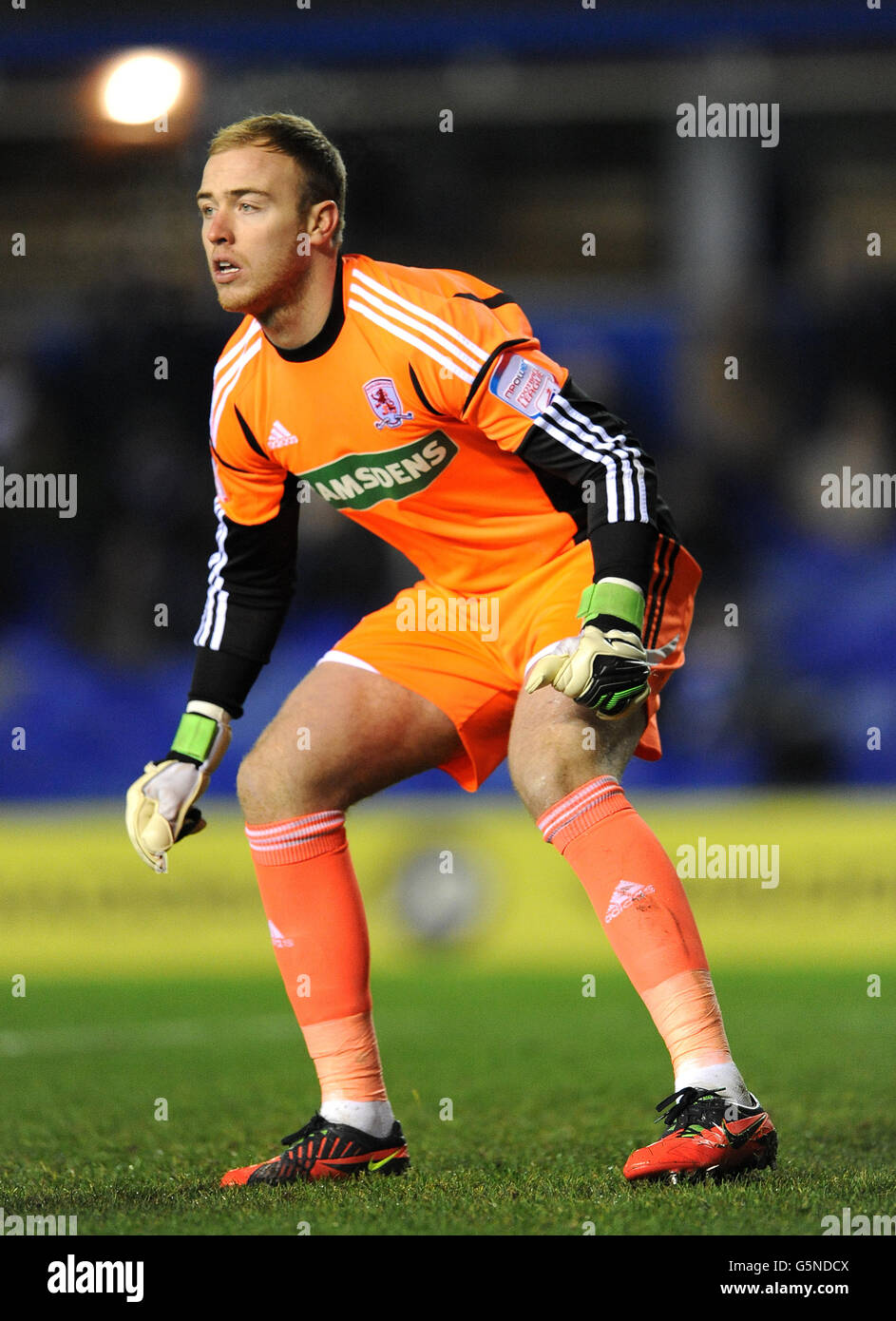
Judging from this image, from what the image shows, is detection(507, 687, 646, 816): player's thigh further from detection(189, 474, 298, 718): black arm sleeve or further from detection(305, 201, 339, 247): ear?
detection(305, 201, 339, 247): ear

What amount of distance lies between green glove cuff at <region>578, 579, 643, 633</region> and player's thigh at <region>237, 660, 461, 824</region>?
60 centimetres

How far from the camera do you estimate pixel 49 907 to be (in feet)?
31.4

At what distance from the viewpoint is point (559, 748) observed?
3.47m

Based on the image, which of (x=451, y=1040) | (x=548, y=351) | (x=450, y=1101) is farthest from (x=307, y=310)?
(x=548, y=351)

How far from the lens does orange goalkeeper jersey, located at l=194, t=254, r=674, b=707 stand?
3.50m

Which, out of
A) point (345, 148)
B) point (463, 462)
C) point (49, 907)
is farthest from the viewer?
point (345, 148)

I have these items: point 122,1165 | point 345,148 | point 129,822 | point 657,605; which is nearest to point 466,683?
point 657,605

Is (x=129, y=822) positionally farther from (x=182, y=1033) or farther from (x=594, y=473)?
(x=182, y=1033)

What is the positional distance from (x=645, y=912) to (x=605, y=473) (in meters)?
0.85

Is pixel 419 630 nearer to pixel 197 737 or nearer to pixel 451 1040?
pixel 197 737

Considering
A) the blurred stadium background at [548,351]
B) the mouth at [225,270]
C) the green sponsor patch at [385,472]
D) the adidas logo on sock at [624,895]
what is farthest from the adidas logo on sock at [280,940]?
the blurred stadium background at [548,351]

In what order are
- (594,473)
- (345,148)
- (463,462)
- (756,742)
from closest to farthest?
(594,473) < (463,462) < (756,742) < (345,148)
